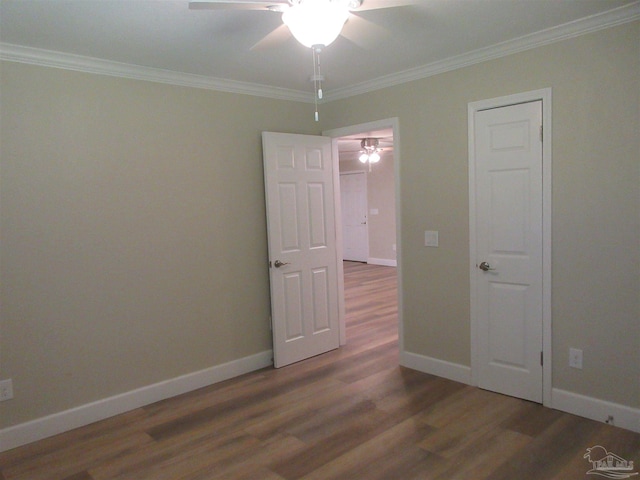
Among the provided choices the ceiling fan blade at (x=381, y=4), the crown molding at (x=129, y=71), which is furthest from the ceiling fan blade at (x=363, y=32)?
the crown molding at (x=129, y=71)

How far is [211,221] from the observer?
3635 millimetres

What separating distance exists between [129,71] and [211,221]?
4.02 ft

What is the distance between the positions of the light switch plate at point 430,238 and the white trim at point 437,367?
37.0 inches

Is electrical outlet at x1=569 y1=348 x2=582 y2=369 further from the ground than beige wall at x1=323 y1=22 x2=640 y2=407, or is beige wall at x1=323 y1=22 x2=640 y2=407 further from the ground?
beige wall at x1=323 y1=22 x2=640 y2=407

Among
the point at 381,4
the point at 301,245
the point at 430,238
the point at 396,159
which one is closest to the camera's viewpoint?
the point at 381,4

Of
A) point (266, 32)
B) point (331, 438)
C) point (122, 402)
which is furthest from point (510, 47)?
point (122, 402)

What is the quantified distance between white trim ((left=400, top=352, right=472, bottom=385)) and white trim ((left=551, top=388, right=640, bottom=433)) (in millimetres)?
654

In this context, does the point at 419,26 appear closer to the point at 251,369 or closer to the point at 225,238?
the point at 225,238

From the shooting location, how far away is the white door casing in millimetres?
3893

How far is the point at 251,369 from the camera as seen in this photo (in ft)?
12.9

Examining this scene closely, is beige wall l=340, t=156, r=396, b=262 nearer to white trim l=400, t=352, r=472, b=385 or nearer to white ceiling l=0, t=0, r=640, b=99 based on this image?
white trim l=400, t=352, r=472, b=385

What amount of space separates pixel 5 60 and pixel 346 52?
2085 millimetres

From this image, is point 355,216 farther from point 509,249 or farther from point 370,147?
point 509,249

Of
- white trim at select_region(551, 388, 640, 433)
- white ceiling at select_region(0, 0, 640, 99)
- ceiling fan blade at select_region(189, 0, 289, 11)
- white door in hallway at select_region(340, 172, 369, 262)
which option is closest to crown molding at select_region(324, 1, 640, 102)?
white ceiling at select_region(0, 0, 640, 99)
